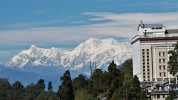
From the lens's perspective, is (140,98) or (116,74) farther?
(116,74)

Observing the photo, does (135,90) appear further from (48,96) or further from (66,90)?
(48,96)

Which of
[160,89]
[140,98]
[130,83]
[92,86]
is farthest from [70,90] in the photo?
[140,98]

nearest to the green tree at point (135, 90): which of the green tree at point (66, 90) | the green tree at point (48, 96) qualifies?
the green tree at point (66, 90)

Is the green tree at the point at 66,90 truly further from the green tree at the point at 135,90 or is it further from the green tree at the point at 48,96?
the green tree at the point at 135,90

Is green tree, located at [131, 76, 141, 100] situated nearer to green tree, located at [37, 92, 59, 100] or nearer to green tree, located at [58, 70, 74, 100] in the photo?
green tree, located at [58, 70, 74, 100]

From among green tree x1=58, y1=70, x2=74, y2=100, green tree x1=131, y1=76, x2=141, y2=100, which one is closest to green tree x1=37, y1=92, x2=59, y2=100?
green tree x1=58, y1=70, x2=74, y2=100

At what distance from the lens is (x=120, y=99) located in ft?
406

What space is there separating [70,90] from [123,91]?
3759 centimetres

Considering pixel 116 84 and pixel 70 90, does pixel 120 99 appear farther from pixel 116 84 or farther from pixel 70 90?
pixel 70 90

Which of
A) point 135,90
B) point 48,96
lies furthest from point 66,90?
point 135,90

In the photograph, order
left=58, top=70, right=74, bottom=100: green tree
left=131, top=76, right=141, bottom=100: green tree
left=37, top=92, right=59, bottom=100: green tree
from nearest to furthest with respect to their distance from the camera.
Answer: left=131, top=76, right=141, bottom=100: green tree < left=58, top=70, right=74, bottom=100: green tree < left=37, top=92, right=59, bottom=100: green tree

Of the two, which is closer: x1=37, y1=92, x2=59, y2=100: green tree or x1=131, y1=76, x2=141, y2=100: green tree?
x1=131, y1=76, x2=141, y2=100: green tree

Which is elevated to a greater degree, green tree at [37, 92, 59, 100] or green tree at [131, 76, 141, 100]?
green tree at [37, 92, 59, 100]

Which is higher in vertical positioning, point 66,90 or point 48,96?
point 48,96
